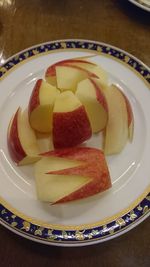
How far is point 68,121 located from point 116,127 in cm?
10

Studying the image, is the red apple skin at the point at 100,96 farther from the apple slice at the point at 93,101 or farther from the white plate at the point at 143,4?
the white plate at the point at 143,4

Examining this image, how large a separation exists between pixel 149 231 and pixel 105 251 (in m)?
0.08

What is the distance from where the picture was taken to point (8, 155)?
2.02 ft

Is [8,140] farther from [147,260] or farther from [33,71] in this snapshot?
[147,260]

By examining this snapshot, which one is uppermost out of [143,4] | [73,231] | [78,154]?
[143,4]

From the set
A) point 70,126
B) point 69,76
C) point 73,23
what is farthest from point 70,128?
point 73,23

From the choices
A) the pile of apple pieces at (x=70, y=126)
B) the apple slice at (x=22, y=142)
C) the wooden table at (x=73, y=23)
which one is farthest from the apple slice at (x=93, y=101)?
the wooden table at (x=73, y=23)

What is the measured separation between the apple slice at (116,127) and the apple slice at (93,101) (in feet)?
0.05

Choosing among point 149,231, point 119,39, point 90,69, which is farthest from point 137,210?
point 119,39

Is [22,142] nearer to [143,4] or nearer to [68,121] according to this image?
[68,121]

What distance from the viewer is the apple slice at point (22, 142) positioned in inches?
23.1

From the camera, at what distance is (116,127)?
2.01 feet

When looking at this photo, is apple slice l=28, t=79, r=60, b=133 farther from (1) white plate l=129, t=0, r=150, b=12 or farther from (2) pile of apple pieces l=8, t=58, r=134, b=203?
(1) white plate l=129, t=0, r=150, b=12

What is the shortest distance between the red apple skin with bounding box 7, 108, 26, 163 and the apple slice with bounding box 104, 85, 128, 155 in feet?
0.50
